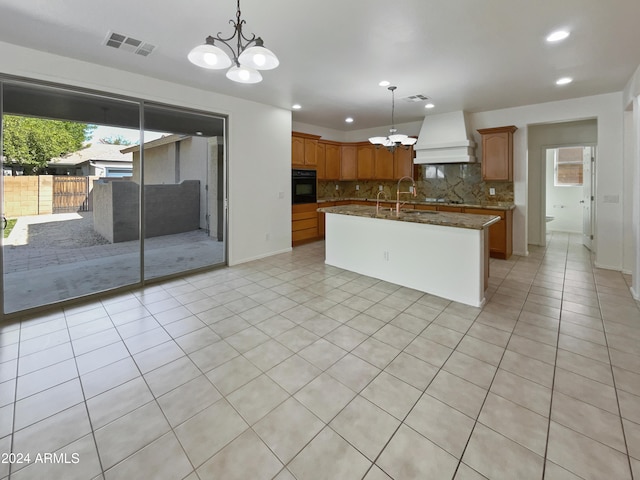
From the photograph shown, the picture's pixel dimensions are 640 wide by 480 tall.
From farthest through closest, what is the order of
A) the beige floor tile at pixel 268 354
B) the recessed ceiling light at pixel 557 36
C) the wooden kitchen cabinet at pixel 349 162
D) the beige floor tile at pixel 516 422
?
the wooden kitchen cabinet at pixel 349 162
the recessed ceiling light at pixel 557 36
the beige floor tile at pixel 268 354
the beige floor tile at pixel 516 422

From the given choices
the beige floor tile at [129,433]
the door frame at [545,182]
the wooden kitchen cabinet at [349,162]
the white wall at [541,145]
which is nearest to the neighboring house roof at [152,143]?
the beige floor tile at [129,433]

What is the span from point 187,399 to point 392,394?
132 cm

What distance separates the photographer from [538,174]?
629 centimetres

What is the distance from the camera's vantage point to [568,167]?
8000mm

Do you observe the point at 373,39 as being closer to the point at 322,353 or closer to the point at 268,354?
the point at 322,353

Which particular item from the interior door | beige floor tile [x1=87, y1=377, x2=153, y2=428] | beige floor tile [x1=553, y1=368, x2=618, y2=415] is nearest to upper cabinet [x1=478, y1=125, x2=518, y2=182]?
the interior door

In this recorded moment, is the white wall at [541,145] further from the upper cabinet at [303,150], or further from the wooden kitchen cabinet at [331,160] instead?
the upper cabinet at [303,150]

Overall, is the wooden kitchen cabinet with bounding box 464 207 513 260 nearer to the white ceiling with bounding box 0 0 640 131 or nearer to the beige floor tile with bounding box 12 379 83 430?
the white ceiling with bounding box 0 0 640 131

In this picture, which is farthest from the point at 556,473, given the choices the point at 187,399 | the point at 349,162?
the point at 349,162

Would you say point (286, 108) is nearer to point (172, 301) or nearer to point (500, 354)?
point (172, 301)

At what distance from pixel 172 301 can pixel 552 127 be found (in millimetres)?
7410

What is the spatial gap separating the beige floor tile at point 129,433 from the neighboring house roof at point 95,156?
3361 millimetres

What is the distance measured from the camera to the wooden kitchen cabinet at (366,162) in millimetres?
7384

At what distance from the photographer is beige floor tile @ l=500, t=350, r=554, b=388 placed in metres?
2.13
